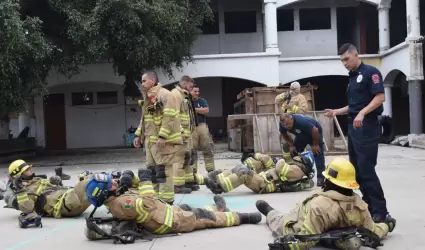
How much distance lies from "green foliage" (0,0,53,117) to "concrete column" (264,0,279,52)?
925 cm

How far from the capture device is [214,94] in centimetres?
2556

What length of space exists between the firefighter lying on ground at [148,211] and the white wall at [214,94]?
2000 cm

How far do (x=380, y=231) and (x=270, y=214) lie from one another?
1161 millimetres

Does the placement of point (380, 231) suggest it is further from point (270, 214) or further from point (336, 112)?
point (336, 112)

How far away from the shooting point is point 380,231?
4.57m

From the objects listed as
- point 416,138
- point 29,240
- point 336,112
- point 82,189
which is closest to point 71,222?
point 82,189

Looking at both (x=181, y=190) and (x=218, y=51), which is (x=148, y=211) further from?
(x=218, y=51)

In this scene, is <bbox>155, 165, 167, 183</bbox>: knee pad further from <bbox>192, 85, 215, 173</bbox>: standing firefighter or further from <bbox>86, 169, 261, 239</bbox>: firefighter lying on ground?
<bbox>192, 85, 215, 173</bbox>: standing firefighter

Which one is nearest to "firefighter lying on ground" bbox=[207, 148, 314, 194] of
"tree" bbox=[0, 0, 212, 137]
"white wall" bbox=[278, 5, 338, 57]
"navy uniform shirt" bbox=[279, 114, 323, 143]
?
"navy uniform shirt" bbox=[279, 114, 323, 143]

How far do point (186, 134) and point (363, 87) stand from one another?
10.9 feet

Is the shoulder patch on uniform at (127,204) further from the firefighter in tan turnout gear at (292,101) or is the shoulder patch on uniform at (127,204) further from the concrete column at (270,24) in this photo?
the concrete column at (270,24)

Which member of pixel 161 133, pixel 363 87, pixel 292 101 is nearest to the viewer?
pixel 363 87

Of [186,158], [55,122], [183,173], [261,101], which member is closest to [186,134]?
[186,158]

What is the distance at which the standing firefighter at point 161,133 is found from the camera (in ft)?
21.3
